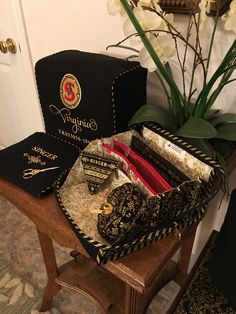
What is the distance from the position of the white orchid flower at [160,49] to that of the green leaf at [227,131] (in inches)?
10.0

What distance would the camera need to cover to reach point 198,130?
2.31 ft

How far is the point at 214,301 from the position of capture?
882 millimetres

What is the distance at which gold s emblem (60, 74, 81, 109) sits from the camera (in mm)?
860

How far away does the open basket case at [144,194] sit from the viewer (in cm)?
60

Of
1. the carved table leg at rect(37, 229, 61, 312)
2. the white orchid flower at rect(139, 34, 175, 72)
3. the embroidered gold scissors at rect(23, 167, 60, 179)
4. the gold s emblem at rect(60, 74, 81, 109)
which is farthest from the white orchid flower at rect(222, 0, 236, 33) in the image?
the carved table leg at rect(37, 229, 61, 312)

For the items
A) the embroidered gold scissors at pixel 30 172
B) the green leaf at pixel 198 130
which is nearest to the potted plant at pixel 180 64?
the green leaf at pixel 198 130

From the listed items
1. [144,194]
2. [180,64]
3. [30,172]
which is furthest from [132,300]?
[180,64]

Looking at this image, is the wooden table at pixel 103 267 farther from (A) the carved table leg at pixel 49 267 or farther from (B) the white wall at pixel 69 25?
(B) the white wall at pixel 69 25

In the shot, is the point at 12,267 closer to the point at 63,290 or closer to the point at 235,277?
the point at 63,290

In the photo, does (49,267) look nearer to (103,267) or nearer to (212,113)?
(103,267)

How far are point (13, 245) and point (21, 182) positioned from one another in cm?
96

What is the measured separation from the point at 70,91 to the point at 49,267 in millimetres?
695

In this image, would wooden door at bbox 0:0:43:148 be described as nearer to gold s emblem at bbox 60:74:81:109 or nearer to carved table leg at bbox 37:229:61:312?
gold s emblem at bbox 60:74:81:109

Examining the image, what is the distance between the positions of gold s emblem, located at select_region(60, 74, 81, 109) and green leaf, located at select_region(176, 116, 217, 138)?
0.35 metres
